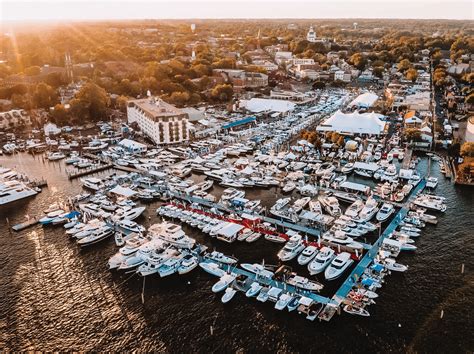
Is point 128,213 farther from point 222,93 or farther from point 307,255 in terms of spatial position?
point 222,93

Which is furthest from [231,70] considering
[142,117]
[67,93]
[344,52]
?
[344,52]

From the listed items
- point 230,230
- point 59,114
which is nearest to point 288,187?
point 230,230

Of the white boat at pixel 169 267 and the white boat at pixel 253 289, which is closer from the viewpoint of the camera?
the white boat at pixel 253 289

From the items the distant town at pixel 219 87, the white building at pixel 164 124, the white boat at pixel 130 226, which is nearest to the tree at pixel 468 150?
the distant town at pixel 219 87

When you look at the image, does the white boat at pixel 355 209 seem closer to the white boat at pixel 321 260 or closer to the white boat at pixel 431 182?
the white boat at pixel 321 260

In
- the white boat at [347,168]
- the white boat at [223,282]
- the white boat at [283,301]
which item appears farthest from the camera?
the white boat at [347,168]

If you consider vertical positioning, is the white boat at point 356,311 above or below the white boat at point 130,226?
above
